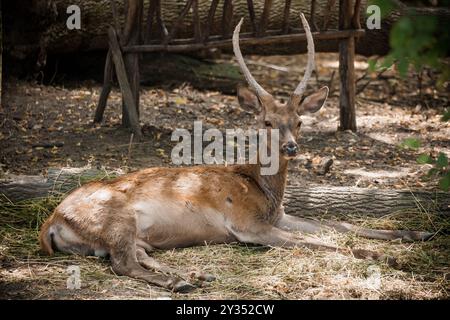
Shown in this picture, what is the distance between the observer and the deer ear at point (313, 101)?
7.00 metres

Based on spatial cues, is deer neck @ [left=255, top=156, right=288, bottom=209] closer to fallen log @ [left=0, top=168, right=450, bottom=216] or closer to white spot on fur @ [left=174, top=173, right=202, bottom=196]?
fallen log @ [left=0, top=168, right=450, bottom=216]

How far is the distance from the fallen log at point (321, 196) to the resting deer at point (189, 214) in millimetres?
282

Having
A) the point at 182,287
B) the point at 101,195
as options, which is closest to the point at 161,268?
the point at 182,287

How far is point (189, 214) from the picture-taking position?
639cm

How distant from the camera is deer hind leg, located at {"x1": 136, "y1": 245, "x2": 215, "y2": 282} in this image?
18.6 feet

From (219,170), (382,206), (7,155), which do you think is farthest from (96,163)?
(382,206)

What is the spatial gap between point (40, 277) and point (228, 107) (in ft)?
19.4

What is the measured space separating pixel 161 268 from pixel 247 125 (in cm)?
489

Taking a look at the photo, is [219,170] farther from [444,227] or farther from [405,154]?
[405,154]

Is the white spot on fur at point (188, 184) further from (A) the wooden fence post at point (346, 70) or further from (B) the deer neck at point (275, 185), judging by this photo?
(A) the wooden fence post at point (346, 70)

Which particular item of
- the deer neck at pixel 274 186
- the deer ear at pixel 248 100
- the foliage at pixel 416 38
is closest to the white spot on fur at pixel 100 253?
the deer neck at pixel 274 186

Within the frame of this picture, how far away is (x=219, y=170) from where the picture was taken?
6.85 metres

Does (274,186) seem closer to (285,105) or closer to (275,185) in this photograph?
(275,185)

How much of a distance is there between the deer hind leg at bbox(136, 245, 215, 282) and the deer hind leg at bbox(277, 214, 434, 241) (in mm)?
1413
